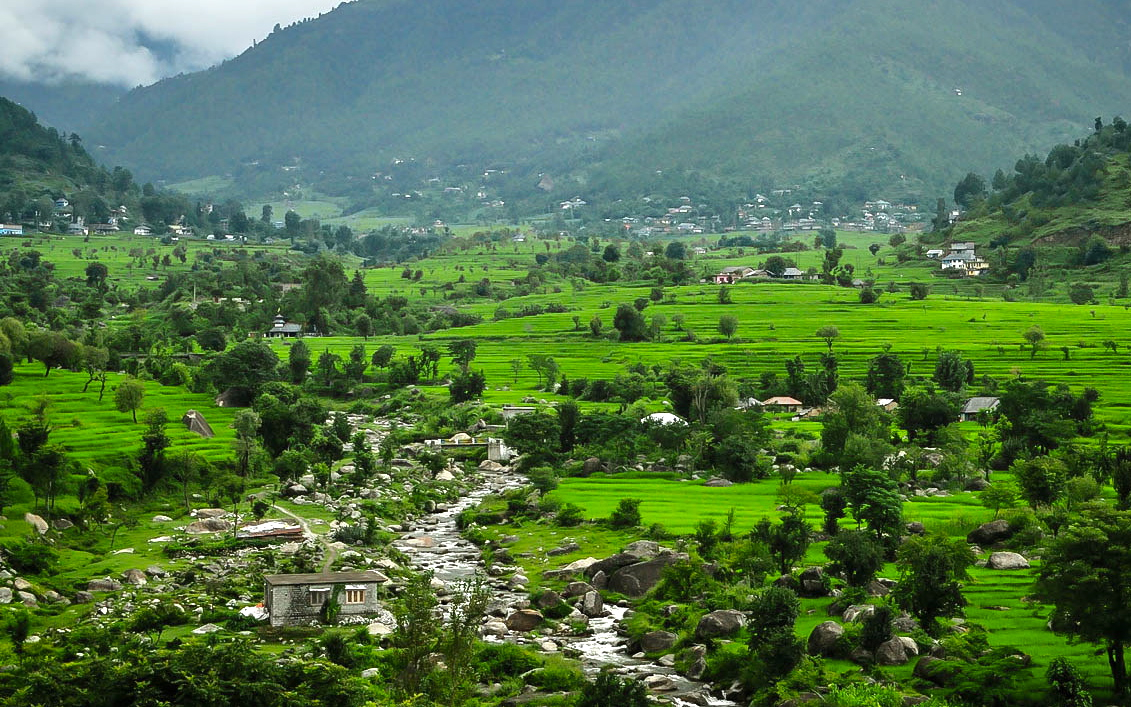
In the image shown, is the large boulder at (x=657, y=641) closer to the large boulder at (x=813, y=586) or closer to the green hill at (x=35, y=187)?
the large boulder at (x=813, y=586)

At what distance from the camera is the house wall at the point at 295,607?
33406 mm

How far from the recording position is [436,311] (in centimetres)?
11500

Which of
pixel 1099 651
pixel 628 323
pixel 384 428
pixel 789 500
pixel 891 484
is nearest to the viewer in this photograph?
pixel 1099 651

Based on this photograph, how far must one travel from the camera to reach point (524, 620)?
34.3 meters

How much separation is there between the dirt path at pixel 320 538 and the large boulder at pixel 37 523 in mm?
8802

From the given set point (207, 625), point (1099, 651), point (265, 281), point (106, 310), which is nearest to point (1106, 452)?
point (1099, 651)

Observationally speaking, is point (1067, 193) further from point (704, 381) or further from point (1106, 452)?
point (1106, 452)

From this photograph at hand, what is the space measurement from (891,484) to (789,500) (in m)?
4.63

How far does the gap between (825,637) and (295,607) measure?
14.7 metres

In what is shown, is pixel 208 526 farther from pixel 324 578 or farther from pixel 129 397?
pixel 129 397

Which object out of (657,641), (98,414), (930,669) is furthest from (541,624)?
(98,414)

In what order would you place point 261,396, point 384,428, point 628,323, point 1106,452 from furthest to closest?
point 628,323 → point 384,428 → point 261,396 → point 1106,452

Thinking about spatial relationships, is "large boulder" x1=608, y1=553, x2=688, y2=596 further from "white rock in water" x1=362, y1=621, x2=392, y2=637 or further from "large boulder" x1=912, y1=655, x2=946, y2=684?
"large boulder" x1=912, y1=655, x2=946, y2=684

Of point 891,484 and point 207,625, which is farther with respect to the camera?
point 891,484
